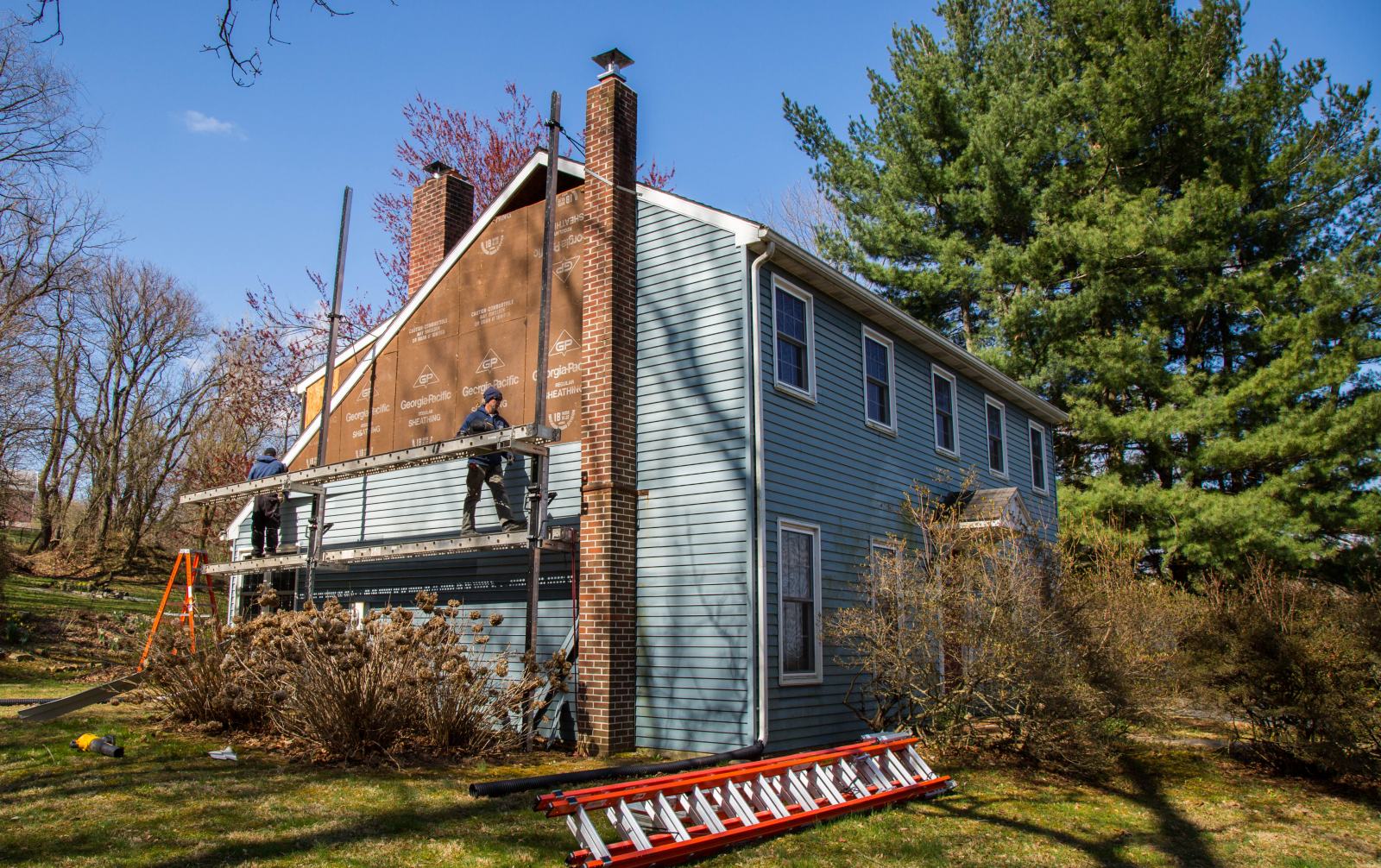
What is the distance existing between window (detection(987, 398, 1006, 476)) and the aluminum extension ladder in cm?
968

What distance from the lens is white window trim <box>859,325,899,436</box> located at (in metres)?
13.3

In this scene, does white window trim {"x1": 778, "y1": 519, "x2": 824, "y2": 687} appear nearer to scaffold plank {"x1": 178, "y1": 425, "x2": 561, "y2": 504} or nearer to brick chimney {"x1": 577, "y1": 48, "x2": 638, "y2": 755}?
brick chimney {"x1": 577, "y1": 48, "x2": 638, "y2": 755}

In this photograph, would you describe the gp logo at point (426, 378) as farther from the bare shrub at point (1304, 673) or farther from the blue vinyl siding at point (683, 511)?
the bare shrub at point (1304, 673)

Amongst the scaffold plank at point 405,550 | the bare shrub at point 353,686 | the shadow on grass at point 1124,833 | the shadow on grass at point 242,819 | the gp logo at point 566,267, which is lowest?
the shadow on grass at point 1124,833

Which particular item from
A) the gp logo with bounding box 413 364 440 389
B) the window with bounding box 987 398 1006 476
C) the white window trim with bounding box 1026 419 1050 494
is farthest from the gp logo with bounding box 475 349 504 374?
the white window trim with bounding box 1026 419 1050 494

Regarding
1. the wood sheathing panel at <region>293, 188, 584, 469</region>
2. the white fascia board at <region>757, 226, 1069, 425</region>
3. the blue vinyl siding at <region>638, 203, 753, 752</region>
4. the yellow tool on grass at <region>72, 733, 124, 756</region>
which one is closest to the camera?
the yellow tool on grass at <region>72, 733, 124, 756</region>

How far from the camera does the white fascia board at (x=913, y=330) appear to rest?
1133 centimetres

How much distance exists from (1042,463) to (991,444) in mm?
3108

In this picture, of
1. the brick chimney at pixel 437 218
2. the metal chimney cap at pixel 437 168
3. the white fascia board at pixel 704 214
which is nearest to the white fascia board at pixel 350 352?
the brick chimney at pixel 437 218

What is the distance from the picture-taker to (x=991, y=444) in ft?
57.6

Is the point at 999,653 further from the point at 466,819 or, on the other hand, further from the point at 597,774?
the point at 466,819

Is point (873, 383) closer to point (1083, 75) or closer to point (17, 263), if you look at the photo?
point (1083, 75)

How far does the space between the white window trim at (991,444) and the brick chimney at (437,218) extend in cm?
988

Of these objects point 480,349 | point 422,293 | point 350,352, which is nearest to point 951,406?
point 480,349
